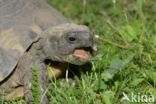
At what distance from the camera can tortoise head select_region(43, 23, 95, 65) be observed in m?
3.83

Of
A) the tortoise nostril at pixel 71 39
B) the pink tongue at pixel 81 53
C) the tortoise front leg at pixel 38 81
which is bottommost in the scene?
the tortoise front leg at pixel 38 81

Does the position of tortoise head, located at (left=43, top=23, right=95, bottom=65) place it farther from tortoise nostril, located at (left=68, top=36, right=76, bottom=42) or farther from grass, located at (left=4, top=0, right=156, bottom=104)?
grass, located at (left=4, top=0, right=156, bottom=104)

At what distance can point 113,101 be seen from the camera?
12.1 feet

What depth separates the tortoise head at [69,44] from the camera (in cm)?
383

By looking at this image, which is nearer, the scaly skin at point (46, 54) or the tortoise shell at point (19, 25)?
the scaly skin at point (46, 54)

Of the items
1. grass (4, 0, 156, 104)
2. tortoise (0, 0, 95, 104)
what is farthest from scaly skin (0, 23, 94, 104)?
grass (4, 0, 156, 104)

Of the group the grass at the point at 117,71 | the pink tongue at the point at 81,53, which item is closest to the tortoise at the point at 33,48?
the pink tongue at the point at 81,53

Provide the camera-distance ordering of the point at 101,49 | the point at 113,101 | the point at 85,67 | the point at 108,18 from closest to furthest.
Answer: the point at 113,101 → the point at 85,67 → the point at 101,49 → the point at 108,18

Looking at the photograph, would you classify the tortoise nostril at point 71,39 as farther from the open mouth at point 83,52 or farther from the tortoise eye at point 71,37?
the open mouth at point 83,52

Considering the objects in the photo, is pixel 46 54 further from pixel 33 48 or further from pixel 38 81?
pixel 38 81

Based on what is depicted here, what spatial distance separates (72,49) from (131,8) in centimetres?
224

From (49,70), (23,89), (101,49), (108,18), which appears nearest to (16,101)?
(23,89)

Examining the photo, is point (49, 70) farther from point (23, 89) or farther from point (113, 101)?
point (113, 101)

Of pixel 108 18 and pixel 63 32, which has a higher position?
pixel 63 32
